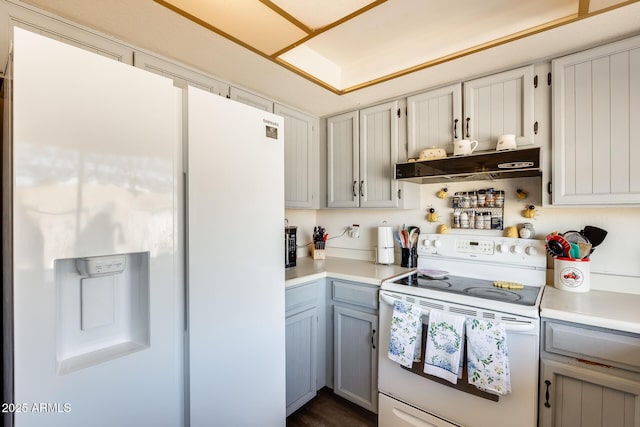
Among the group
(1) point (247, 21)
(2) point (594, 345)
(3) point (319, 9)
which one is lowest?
(2) point (594, 345)

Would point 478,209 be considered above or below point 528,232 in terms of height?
above

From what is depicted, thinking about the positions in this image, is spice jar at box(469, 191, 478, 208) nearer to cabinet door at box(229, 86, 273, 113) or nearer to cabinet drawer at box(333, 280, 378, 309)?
cabinet drawer at box(333, 280, 378, 309)

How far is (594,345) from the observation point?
1223mm

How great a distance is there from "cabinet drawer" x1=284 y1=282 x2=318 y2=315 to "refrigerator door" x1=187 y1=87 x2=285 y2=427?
1.20 feet

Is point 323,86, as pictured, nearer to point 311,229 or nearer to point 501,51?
point 501,51

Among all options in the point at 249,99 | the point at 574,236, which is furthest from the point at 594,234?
the point at 249,99

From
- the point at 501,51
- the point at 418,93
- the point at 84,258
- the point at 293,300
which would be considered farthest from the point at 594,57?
the point at 84,258

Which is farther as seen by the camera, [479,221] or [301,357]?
[479,221]

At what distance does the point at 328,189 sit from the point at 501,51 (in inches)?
58.3

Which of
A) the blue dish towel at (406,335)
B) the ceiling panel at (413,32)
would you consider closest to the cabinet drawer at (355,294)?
the blue dish towel at (406,335)

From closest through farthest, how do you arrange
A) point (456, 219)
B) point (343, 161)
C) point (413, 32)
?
point (413, 32), point (456, 219), point (343, 161)

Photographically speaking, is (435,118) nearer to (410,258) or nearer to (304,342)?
(410,258)

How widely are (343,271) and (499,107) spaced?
1392 mm

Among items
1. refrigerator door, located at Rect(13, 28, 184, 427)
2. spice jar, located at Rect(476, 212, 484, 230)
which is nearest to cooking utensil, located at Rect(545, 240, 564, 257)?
spice jar, located at Rect(476, 212, 484, 230)
